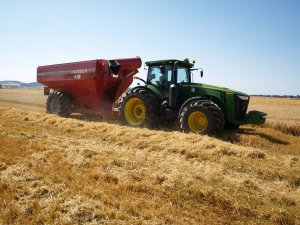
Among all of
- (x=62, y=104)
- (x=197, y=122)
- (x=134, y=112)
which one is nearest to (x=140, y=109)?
(x=134, y=112)

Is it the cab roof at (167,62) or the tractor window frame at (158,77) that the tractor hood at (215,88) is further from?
the cab roof at (167,62)

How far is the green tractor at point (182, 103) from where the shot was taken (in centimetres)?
957

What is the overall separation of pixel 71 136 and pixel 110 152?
8.60 feet

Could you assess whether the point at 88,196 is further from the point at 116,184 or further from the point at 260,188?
the point at 260,188

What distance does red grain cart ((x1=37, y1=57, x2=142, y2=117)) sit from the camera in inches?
523

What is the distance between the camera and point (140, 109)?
11875mm

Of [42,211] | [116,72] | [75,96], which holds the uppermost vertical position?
[116,72]

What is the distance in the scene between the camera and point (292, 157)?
25.5 ft

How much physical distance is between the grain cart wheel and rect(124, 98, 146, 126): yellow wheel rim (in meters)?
2.15

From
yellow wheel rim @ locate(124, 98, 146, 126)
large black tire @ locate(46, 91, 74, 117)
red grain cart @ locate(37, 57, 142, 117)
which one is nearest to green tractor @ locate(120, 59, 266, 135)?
yellow wheel rim @ locate(124, 98, 146, 126)

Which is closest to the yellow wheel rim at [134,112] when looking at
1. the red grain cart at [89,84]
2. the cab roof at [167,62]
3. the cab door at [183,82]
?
the red grain cart at [89,84]

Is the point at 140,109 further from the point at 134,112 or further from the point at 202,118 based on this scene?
the point at 202,118

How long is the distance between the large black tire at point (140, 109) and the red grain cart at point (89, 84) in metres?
1.02

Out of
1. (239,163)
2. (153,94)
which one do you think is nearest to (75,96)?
(153,94)
